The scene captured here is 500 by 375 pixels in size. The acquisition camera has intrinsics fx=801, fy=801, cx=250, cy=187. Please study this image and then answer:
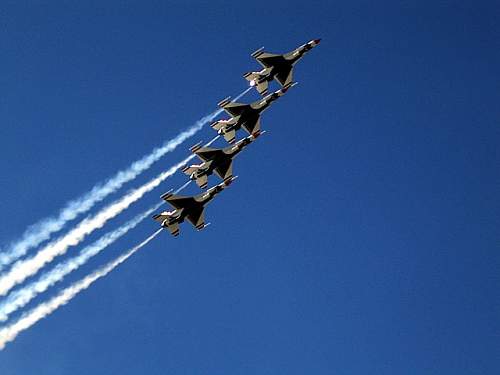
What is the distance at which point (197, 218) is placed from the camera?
Result: 4592 inches

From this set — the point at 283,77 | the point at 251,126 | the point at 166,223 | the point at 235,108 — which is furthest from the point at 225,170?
the point at 283,77

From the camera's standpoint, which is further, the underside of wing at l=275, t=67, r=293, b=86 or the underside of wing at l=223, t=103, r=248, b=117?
the underside of wing at l=275, t=67, r=293, b=86

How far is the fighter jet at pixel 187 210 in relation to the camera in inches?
4505

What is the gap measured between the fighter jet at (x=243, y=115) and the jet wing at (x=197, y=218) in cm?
1168

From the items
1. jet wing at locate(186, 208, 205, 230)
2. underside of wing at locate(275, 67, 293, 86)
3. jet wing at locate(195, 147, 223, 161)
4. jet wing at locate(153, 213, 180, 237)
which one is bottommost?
jet wing at locate(186, 208, 205, 230)

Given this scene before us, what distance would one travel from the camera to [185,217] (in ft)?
380

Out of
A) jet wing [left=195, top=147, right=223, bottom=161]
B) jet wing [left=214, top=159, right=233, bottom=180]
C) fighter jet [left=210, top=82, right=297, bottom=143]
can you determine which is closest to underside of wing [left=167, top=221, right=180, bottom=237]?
jet wing [left=214, top=159, right=233, bottom=180]

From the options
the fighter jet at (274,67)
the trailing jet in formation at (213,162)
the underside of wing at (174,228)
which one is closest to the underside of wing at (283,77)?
the fighter jet at (274,67)

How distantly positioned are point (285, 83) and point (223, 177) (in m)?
17.3

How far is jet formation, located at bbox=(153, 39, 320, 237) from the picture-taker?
378 feet

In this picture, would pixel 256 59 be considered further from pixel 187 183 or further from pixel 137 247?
pixel 137 247

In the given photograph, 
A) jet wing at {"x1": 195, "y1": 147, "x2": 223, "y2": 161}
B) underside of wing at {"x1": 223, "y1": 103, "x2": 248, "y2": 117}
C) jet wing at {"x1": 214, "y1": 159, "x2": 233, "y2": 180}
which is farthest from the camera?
underside of wing at {"x1": 223, "y1": 103, "x2": 248, "y2": 117}

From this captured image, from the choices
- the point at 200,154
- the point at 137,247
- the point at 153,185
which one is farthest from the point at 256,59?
the point at 137,247

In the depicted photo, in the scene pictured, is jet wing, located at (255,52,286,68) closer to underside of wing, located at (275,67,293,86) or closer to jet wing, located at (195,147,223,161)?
underside of wing, located at (275,67,293,86)
